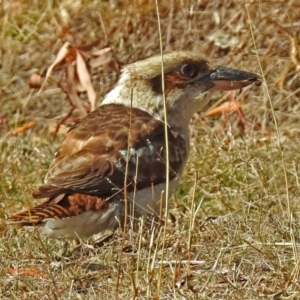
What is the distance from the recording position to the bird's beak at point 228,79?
6.17m

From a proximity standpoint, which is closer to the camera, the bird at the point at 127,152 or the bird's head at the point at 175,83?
the bird at the point at 127,152

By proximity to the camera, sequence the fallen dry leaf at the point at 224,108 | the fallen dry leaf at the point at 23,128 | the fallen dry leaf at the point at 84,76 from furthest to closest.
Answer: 1. the fallen dry leaf at the point at 23,128
2. the fallen dry leaf at the point at 224,108
3. the fallen dry leaf at the point at 84,76

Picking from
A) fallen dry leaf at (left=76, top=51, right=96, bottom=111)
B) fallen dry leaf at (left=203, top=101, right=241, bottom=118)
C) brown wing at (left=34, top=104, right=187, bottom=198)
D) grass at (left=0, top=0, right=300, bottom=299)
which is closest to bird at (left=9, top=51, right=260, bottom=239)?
brown wing at (left=34, top=104, right=187, bottom=198)

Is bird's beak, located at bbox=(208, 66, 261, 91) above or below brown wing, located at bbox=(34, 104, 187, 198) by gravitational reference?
below

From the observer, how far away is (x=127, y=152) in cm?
499

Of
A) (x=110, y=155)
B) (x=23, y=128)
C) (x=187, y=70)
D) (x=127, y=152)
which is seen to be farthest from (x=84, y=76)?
(x=127, y=152)

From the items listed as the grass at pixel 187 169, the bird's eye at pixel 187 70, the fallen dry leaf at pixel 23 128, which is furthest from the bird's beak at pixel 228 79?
the fallen dry leaf at pixel 23 128

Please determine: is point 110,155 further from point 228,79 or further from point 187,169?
point 187,169

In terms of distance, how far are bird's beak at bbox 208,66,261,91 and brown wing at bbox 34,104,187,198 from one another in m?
0.51

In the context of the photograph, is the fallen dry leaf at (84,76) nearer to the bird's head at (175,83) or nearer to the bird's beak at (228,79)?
the bird's head at (175,83)

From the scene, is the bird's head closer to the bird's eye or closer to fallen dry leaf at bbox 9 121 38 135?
the bird's eye

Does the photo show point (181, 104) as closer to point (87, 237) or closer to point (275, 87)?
point (87, 237)

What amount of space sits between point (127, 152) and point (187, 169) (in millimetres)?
1636

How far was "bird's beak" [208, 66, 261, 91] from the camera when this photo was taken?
6168 millimetres
